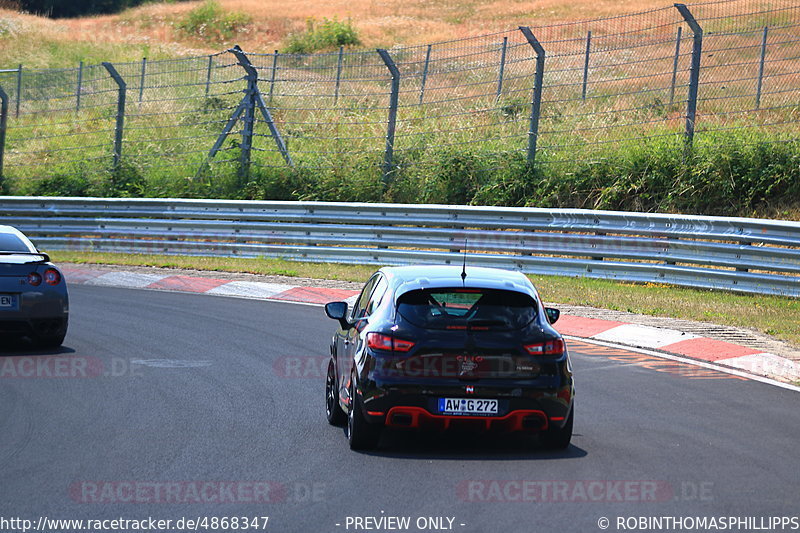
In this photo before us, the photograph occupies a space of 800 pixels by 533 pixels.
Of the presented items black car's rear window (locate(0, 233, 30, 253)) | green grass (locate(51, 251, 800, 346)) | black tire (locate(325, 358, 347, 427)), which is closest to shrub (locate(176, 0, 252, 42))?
green grass (locate(51, 251, 800, 346))

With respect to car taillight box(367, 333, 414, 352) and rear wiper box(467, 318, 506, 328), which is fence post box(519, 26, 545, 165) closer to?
rear wiper box(467, 318, 506, 328)

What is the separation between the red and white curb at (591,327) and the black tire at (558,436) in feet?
13.8

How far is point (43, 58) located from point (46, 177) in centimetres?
2786

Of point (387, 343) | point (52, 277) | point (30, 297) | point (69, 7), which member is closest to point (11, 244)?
point (52, 277)

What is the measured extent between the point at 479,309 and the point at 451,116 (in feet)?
59.4

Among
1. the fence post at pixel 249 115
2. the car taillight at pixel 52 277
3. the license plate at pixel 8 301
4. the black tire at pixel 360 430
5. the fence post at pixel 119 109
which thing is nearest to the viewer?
the black tire at pixel 360 430

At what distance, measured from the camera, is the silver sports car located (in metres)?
12.1

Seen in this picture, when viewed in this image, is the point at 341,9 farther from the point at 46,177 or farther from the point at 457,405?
the point at 457,405

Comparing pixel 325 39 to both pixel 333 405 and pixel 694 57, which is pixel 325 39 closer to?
pixel 694 57

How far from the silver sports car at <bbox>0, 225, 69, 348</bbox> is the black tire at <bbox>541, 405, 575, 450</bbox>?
6.50 meters

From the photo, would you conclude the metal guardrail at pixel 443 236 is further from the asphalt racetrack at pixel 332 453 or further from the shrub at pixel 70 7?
the shrub at pixel 70 7

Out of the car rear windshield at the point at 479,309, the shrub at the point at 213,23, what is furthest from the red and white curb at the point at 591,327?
the shrub at the point at 213,23

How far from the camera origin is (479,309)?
789 centimetres

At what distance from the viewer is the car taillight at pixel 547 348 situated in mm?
7730
